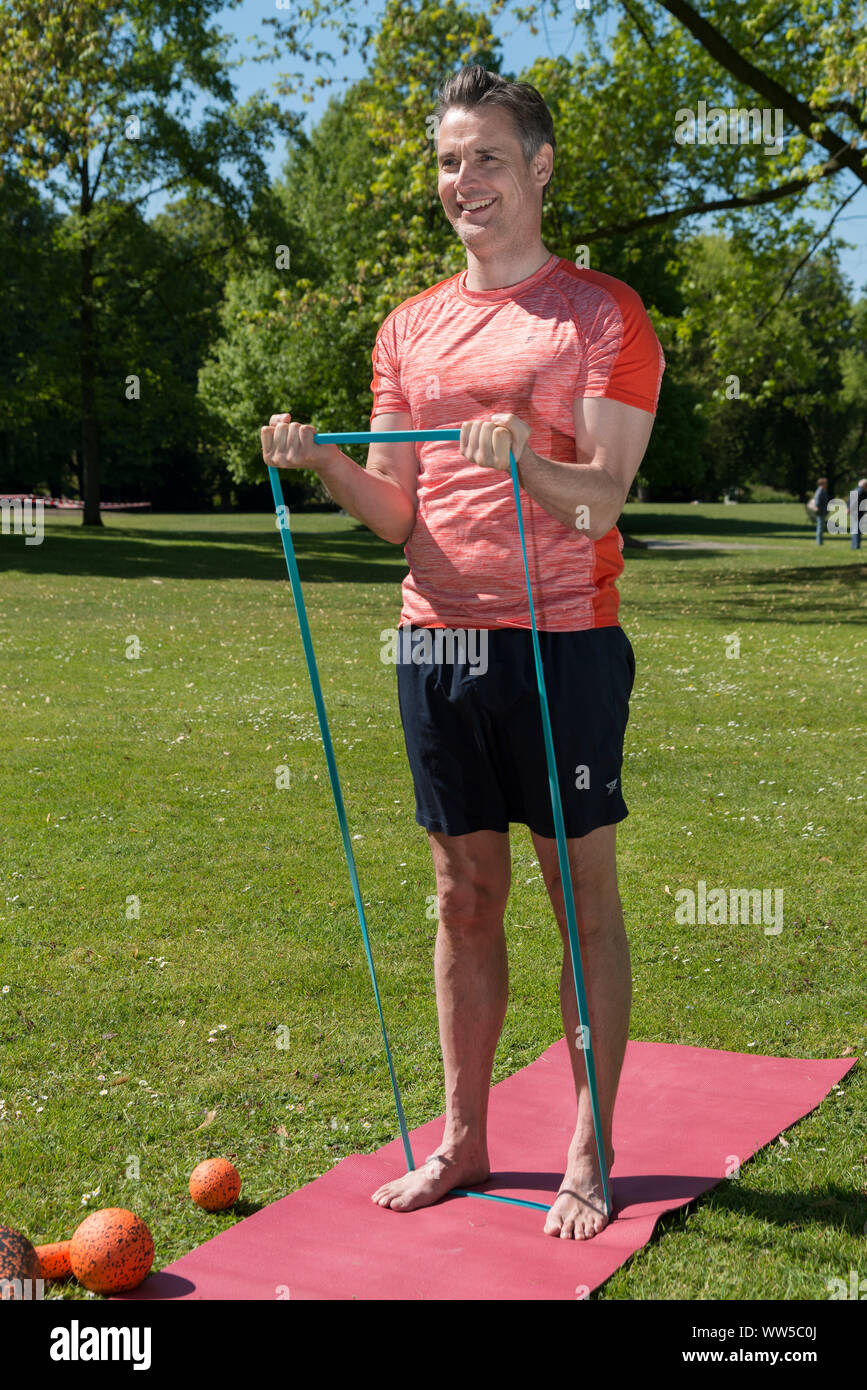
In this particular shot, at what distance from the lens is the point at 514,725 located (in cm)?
316

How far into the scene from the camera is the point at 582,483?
2.94 metres

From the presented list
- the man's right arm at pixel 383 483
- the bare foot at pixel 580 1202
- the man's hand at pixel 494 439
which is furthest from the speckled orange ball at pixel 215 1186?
the man's hand at pixel 494 439

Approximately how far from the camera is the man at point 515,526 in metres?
3.06

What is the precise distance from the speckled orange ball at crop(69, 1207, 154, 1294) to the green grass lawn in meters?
0.12

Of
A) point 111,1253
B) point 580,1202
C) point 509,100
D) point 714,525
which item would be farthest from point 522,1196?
point 714,525

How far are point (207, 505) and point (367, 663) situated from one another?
1959 inches

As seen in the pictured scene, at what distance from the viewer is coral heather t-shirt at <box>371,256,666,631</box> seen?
10.0ft

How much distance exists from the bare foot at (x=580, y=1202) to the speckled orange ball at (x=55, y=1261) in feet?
3.63

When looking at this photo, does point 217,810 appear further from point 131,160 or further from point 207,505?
point 207,505

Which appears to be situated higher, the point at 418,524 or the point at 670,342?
the point at 670,342

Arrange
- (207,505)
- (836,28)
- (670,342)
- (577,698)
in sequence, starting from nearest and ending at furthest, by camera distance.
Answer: (577,698), (836,28), (670,342), (207,505)
